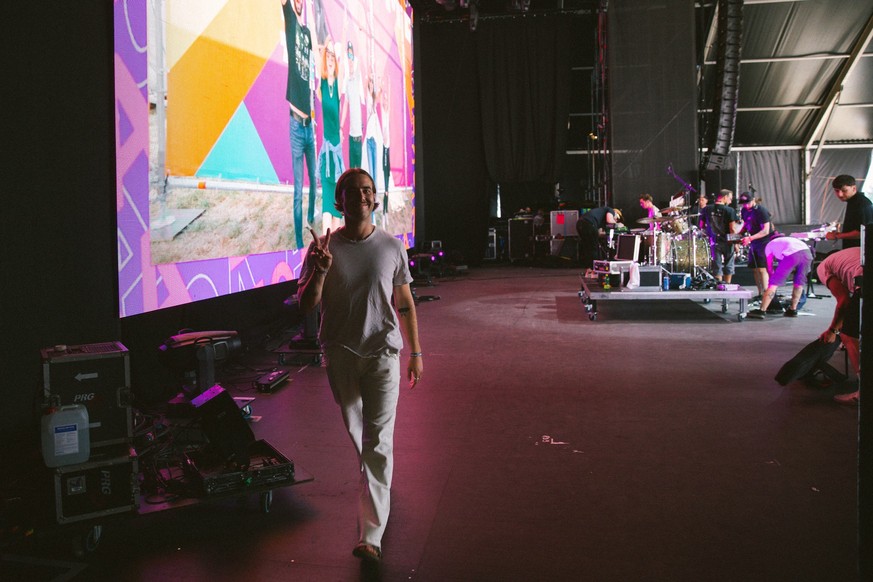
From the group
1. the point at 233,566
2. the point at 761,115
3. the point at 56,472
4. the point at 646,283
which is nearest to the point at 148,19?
the point at 56,472

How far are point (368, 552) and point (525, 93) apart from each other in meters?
16.2

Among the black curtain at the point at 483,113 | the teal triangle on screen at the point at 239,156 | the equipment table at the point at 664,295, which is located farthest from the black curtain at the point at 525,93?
the teal triangle on screen at the point at 239,156

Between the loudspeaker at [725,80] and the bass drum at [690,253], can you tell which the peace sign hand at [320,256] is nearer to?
the bass drum at [690,253]

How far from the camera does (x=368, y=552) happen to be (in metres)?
2.57

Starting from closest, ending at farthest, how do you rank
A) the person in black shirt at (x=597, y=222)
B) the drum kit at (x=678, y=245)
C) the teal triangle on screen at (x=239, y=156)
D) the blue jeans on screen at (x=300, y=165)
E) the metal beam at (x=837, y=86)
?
the teal triangle on screen at (x=239, y=156), the blue jeans on screen at (x=300, y=165), the drum kit at (x=678, y=245), the person in black shirt at (x=597, y=222), the metal beam at (x=837, y=86)

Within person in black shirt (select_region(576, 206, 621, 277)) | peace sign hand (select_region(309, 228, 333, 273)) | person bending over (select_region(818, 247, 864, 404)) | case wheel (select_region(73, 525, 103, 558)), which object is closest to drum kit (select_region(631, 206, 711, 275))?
person in black shirt (select_region(576, 206, 621, 277))

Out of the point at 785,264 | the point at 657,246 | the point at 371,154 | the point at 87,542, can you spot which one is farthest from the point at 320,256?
the point at 657,246

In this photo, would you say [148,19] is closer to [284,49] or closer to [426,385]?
[284,49]

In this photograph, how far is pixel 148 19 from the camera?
3.96 meters

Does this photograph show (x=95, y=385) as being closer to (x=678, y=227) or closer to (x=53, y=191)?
(x=53, y=191)

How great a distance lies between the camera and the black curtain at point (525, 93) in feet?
56.4

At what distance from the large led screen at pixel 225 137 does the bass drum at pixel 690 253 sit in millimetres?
5067

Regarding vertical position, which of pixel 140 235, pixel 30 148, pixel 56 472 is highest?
pixel 30 148

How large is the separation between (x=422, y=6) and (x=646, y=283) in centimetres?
1133
